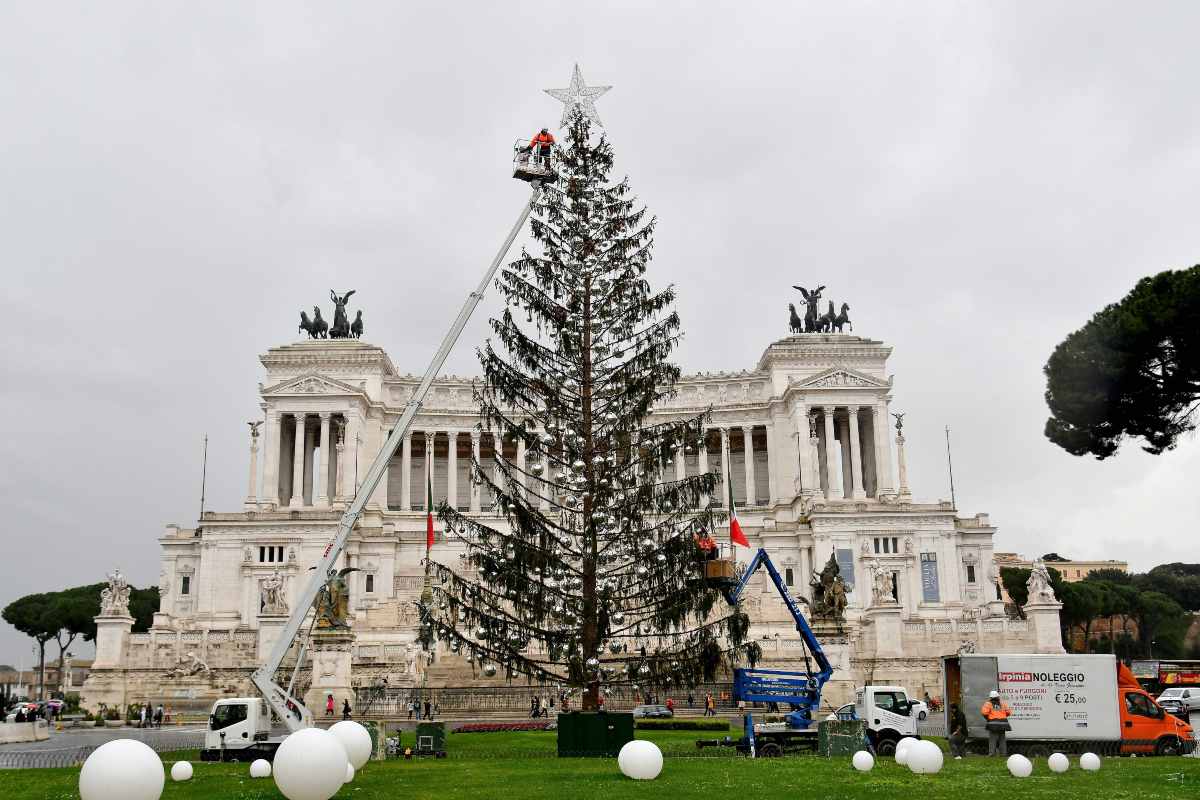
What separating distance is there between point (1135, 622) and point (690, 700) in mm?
93862

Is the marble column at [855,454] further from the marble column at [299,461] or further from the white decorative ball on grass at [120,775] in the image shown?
the white decorative ball on grass at [120,775]

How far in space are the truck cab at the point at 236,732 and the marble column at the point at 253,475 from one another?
2369 inches

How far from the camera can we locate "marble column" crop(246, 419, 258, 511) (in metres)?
92.1

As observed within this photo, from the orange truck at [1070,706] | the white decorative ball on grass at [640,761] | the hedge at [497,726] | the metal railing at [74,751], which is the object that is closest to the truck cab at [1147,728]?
the orange truck at [1070,706]

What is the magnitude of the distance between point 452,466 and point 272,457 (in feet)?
50.8

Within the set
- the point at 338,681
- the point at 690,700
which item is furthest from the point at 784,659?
the point at 338,681

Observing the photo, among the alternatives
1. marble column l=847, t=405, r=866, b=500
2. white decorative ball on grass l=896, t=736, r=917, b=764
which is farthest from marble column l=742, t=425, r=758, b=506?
white decorative ball on grass l=896, t=736, r=917, b=764

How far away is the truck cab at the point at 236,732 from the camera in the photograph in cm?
3212

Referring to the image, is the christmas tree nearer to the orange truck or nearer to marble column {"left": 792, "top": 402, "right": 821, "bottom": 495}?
the orange truck

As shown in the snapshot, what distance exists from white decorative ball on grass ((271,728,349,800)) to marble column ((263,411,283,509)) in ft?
254

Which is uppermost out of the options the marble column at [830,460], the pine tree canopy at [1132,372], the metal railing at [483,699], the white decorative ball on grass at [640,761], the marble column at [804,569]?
the marble column at [830,460]

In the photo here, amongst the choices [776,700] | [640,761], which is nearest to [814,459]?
[776,700]

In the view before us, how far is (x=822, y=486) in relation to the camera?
98812 millimetres

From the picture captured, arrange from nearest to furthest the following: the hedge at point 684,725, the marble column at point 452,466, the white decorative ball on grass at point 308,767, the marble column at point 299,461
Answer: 1. the white decorative ball on grass at point 308,767
2. the hedge at point 684,725
3. the marble column at point 299,461
4. the marble column at point 452,466
